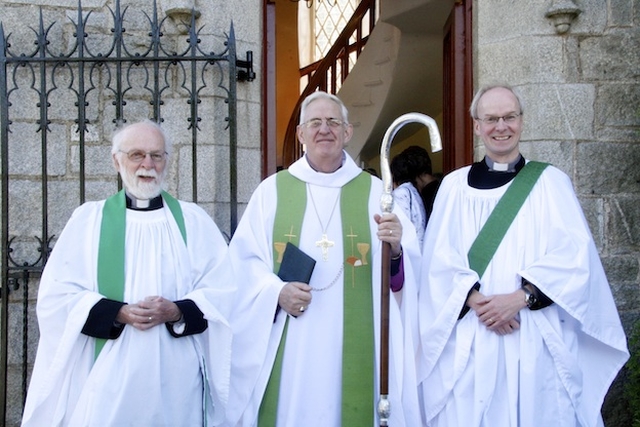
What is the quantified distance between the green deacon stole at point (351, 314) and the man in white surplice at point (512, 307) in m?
0.26

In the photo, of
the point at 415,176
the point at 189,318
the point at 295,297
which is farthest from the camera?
the point at 415,176

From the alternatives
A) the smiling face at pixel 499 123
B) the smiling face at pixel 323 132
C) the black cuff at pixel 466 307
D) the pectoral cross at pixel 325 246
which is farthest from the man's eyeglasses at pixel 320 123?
the black cuff at pixel 466 307

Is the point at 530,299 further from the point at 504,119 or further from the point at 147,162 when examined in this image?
the point at 147,162

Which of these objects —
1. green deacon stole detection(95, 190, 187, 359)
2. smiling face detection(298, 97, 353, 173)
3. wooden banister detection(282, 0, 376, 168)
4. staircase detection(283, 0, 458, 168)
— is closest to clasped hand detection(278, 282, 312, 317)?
green deacon stole detection(95, 190, 187, 359)

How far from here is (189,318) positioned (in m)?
3.19

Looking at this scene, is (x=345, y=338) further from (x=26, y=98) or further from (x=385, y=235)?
(x=26, y=98)

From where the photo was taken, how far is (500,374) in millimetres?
3389

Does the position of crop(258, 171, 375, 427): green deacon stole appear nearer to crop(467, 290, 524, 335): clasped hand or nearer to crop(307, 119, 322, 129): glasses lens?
crop(307, 119, 322, 129): glasses lens

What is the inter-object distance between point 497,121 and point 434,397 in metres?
1.23

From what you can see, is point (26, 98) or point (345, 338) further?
point (26, 98)

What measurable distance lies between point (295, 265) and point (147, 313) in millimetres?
717

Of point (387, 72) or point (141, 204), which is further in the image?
point (387, 72)

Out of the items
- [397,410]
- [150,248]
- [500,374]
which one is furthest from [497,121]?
[150,248]

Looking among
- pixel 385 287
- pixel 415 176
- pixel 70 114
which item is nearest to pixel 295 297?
pixel 385 287
